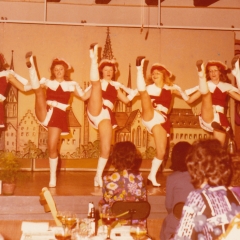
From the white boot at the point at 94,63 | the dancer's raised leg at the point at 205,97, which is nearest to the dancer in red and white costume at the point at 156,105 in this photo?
the dancer's raised leg at the point at 205,97

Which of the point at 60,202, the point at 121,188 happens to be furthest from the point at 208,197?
the point at 60,202

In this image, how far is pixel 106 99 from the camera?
6195mm

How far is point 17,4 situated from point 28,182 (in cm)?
332

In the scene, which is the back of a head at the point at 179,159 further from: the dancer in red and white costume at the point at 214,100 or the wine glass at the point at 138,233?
the dancer in red and white costume at the point at 214,100

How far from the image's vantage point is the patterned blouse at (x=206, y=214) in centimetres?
227

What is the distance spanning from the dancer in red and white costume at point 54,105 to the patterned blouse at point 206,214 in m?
3.76

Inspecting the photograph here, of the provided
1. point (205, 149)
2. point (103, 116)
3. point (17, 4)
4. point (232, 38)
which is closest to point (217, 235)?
point (205, 149)

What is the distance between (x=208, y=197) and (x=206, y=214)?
8 cm

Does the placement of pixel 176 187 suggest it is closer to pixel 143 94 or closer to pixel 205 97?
pixel 143 94

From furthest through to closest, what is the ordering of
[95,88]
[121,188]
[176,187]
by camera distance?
1. [95,88]
2. [121,188]
3. [176,187]

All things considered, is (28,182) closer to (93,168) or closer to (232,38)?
(93,168)

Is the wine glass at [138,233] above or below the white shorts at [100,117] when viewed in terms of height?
below

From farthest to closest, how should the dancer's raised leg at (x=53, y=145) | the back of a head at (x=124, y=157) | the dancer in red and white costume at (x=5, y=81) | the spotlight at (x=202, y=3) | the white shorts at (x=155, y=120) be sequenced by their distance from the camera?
1. the spotlight at (x=202, y=3)
2. the dancer in red and white costume at (x=5, y=81)
3. the white shorts at (x=155, y=120)
4. the dancer's raised leg at (x=53, y=145)
5. the back of a head at (x=124, y=157)

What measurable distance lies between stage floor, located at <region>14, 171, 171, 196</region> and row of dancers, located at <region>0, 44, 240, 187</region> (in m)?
0.21
